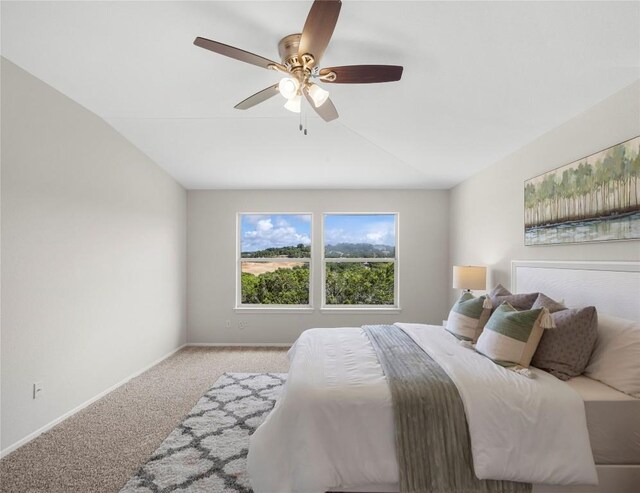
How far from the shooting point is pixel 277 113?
3467mm

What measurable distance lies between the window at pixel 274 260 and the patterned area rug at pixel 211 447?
1966 millimetres

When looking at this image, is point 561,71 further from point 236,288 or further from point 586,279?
point 236,288

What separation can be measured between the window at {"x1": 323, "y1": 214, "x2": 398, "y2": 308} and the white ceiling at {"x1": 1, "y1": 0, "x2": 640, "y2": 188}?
1483 mm

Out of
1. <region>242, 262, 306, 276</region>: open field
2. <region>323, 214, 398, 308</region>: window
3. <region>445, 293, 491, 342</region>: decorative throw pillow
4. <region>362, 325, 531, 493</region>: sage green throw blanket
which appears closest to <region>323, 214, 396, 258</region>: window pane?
<region>323, 214, 398, 308</region>: window

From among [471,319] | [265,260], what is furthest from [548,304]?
[265,260]

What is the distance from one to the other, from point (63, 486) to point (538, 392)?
2590mm

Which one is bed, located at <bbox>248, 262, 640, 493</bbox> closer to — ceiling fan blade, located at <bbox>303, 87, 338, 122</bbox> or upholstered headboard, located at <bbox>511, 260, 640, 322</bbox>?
upholstered headboard, located at <bbox>511, 260, 640, 322</bbox>

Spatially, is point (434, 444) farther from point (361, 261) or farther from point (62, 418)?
point (361, 261)

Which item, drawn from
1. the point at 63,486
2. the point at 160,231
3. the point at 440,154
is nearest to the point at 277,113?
the point at 440,154

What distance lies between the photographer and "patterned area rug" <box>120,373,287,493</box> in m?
2.03

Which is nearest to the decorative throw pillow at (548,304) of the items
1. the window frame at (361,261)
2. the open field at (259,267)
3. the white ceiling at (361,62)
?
the white ceiling at (361,62)

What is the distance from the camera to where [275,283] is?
5.39 m

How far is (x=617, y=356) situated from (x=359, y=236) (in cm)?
365

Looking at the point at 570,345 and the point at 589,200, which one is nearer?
the point at 570,345
